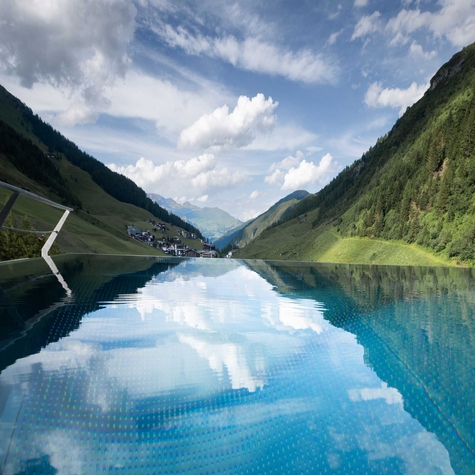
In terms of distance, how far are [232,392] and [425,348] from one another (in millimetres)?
5834

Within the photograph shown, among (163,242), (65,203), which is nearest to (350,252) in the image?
(65,203)

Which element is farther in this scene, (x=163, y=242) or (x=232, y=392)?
(x=163, y=242)

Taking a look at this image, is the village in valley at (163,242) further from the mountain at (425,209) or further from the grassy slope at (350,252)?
the mountain at (425,209)

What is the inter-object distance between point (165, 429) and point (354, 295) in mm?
14907

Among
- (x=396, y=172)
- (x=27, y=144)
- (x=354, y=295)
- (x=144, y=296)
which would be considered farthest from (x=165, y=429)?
(x=27, y=144)

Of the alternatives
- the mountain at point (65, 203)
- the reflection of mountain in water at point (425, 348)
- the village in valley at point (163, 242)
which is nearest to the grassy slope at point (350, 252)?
the village in valley at point (163, 242)

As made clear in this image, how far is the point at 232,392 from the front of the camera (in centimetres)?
641

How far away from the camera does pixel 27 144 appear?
136 metres

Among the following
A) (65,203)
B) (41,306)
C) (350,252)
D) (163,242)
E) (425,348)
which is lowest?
(163,242)

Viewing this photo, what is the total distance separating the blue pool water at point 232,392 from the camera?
4.43 m

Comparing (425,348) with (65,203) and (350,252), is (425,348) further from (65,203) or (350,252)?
(65,203)

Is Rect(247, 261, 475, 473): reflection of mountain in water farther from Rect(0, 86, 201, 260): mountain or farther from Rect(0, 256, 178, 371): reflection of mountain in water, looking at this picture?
Rect(0, 86, 201, 260): mountain

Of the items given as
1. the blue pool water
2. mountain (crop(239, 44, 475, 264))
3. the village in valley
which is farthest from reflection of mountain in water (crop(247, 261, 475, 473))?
the village in valley

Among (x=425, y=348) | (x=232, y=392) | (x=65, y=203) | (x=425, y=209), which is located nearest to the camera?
(x=232, y=392)
